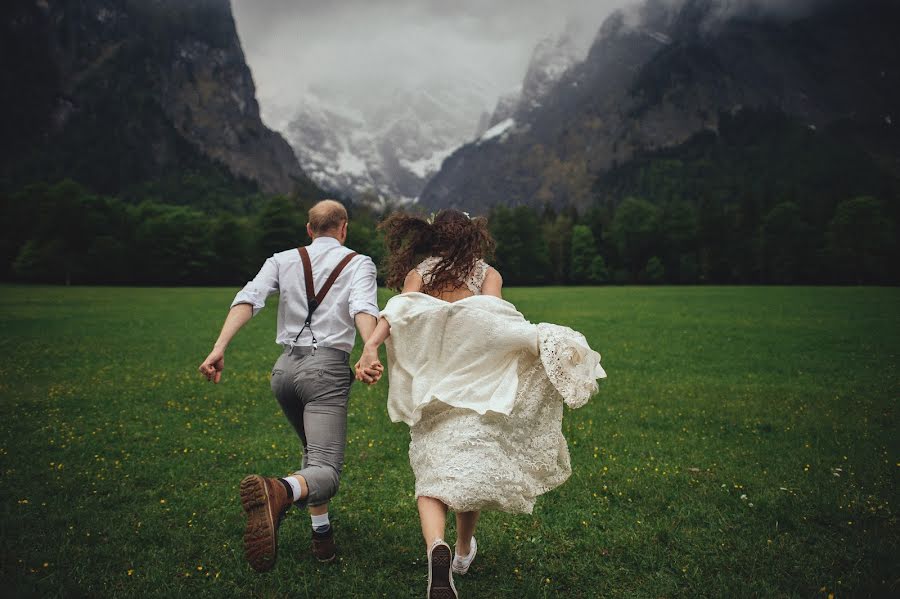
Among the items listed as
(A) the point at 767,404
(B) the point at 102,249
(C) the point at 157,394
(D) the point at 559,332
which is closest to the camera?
(D) the point at 559,332

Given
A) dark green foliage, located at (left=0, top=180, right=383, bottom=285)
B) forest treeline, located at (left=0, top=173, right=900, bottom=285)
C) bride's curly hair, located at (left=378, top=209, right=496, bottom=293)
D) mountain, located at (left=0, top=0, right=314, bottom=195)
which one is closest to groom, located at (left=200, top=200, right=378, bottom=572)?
bride's curly hair, located at (left=378, top=209, right=496, bottom=293)

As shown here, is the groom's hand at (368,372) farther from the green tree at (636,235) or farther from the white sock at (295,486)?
the green tree at (636,235)

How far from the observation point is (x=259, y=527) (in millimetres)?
3422

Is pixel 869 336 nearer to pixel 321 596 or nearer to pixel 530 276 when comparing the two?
pixel 321 596

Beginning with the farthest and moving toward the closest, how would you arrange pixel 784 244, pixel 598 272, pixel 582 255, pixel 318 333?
pixel 582 255
pixel 598 272
pixel 784 244
pixel 318 333

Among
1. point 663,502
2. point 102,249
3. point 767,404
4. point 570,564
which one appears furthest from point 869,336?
point 102,249

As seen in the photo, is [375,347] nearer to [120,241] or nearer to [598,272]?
[120,241]

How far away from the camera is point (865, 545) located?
5016 millimetres

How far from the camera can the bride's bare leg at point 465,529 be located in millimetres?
4371

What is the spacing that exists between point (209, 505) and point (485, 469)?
4.11 meters

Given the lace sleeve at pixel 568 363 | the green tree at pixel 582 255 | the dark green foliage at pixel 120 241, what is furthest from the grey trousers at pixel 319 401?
the green tree at pixel 582 255

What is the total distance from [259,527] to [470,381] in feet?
5.90

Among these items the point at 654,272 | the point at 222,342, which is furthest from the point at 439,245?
the point at 654,272

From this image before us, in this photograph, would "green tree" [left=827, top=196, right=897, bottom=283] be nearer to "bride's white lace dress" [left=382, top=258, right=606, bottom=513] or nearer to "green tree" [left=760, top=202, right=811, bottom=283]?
"green tree" [left=760, top=202, right=811, bottom=283]
